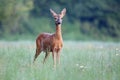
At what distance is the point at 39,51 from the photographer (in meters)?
14.8

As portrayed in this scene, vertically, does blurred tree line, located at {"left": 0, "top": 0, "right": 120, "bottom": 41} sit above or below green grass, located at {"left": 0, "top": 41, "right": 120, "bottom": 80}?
above

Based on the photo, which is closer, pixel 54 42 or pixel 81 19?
pixel 54 42

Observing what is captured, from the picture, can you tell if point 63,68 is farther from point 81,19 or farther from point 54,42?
point 81,19

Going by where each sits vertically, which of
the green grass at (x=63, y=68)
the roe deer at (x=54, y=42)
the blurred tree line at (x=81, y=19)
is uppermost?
the blurred tree line at (x=81, y=19)

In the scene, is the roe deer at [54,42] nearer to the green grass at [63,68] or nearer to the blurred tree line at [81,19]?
the green grass at [63,68]

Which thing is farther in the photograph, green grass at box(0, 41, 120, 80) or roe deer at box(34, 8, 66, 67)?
roe deer at box(34, 8, 66, 67)

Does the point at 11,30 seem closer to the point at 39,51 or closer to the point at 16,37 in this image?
the point at 16,37

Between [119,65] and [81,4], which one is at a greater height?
[81,4]

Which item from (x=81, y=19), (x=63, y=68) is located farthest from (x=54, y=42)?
(x=81, y=19)

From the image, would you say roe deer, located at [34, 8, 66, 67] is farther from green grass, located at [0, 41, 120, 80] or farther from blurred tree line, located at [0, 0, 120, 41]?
blurred tree line, located at [0, 0, 120, 41]

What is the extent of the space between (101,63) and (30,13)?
3719 centimetres

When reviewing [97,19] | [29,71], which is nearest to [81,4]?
[97,19]

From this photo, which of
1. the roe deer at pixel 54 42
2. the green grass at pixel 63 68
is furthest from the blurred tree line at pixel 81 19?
the green grass at pixel 63 68

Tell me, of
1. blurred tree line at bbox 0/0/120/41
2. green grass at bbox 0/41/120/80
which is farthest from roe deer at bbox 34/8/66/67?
blurred tree line at bbox 0/0/120/41
